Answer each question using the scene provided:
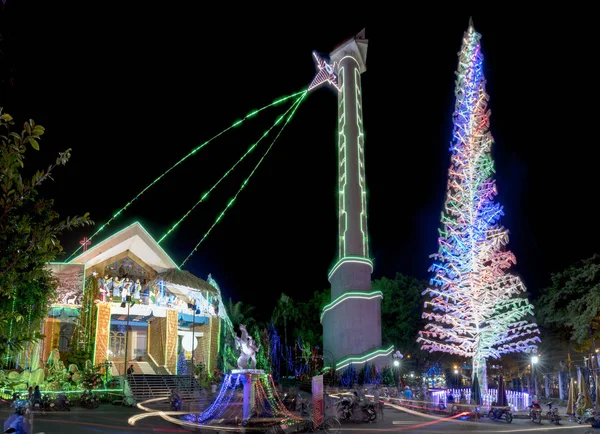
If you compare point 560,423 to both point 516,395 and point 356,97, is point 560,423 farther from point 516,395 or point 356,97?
point 356,97

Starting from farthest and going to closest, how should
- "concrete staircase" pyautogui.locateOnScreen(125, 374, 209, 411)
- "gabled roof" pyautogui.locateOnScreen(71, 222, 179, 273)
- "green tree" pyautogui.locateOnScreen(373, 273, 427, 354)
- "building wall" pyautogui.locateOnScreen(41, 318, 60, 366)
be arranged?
"green tree" pyautogui.locateOnScreen(373, 273, 427, 354)
"gabled roof" pyautogui.locateOnScreen(71, 222, 179, 273)
"building wall" pyautogui.locateOnScreen(41, 318, 60, 366)
"concrete staircase" pyautogui.locateOnScreen(125, 374, 209, 411)

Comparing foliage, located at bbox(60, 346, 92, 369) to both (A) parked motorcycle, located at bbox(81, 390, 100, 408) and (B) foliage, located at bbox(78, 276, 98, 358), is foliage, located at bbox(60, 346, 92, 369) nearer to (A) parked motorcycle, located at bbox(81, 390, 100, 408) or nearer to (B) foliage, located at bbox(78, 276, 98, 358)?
(B) foliage, located at bbox(78, 276, 98, 358)

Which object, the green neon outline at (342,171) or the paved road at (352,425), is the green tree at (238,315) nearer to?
the green neon outline at (342,171)

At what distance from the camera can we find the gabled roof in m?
30.7

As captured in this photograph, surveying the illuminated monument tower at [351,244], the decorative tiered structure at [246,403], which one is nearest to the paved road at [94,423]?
the decorative tiered structure at [246,403]

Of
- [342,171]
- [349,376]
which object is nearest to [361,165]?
[342,171]

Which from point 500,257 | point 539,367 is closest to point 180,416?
point 500,257

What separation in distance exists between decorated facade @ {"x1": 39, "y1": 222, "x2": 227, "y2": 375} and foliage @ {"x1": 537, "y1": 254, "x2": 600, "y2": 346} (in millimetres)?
19351

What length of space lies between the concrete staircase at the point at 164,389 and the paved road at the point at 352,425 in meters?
3.97

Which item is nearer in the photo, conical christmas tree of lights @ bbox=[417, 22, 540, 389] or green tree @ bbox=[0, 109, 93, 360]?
green tree @ bbox=[0, 109, 93, 360]

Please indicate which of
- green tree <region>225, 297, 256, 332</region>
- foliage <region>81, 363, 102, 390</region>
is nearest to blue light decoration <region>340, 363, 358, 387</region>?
foliage <region>81, 363, 102, 390</region>

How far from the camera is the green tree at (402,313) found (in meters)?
37.2

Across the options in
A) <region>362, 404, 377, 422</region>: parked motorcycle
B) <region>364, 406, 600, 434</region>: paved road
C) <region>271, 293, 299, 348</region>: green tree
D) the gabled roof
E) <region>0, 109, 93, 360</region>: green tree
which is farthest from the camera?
<region>271, 293, 299, 348</region>: green tree

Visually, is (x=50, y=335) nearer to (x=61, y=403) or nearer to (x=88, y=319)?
(x=88, y=319)
